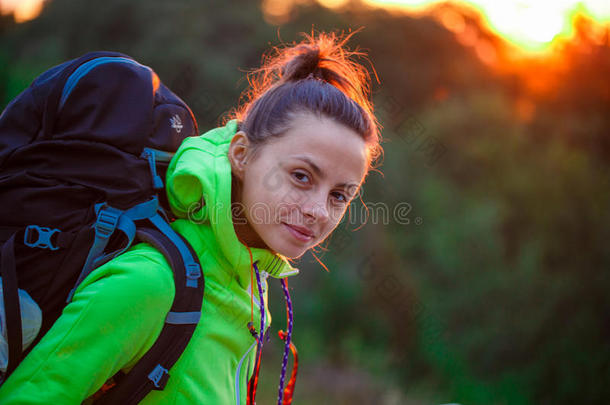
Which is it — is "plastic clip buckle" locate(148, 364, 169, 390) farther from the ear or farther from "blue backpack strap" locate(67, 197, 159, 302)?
the ear

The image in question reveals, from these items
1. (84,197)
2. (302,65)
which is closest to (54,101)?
(84,197)

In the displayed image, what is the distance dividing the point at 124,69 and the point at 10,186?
48cm

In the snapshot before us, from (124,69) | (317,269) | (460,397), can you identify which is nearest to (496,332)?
(460,397)

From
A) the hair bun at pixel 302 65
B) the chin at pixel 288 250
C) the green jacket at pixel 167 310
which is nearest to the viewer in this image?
the green jacket at pixel 167 310

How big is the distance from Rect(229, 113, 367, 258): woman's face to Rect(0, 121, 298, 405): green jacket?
11 cm

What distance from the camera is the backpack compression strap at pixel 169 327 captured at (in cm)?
122

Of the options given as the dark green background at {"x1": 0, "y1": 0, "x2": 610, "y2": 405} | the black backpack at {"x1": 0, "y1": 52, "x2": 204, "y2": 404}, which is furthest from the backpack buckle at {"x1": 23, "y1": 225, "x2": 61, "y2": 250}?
the dark green background at {"x1": 0, "y1": 0, "x2": 610, "y2": 405}

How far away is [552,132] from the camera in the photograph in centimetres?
630

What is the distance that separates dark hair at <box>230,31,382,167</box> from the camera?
157 centimetres

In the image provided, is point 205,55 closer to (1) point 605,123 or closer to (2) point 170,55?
(2) point 170,55

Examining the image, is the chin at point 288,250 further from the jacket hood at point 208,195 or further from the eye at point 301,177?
the eye at point 301,177

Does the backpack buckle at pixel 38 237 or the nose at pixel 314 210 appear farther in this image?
the nose at pixel 314 210

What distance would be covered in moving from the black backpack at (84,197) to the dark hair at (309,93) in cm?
41

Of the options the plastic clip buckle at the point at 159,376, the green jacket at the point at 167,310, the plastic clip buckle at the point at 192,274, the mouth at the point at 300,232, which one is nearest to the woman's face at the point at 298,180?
the mouth at the point at 300,232
